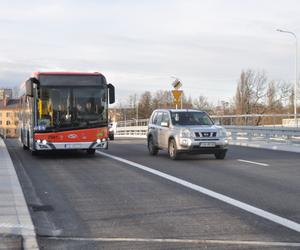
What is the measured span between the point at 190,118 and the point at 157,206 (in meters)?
10.3

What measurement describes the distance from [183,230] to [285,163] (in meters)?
10.4

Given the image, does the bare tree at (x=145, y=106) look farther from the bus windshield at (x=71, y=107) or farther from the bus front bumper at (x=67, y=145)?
the bus windshield at (x=71, y=107)

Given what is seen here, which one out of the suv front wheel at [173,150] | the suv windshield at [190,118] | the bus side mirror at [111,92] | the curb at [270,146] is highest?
the bus side mirror at [111,92]

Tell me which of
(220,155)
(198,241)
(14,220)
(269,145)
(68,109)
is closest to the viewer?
(198,241)

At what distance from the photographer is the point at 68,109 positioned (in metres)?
18.2

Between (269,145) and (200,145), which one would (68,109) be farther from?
(269,145)

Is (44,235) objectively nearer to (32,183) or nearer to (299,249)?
(299,249)

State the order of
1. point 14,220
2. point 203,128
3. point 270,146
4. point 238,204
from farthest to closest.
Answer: point 270,146 < point 203,128 < point 238,204 < point 14,220

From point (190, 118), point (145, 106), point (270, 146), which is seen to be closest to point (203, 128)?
point (190, 118)

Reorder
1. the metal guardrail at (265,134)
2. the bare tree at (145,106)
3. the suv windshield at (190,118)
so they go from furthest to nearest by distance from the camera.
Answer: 1. the bare tree at (145,106)
2. the metal guardrail at (265,134)
3. the suv windshield at (190,118)

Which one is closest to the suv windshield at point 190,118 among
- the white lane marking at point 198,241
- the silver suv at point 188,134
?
the silver suv at point 188,134

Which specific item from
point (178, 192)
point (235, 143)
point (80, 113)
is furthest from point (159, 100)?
point (178, 192)

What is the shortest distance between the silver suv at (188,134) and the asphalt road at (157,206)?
1677 millimetres

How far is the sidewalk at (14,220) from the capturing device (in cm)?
628
